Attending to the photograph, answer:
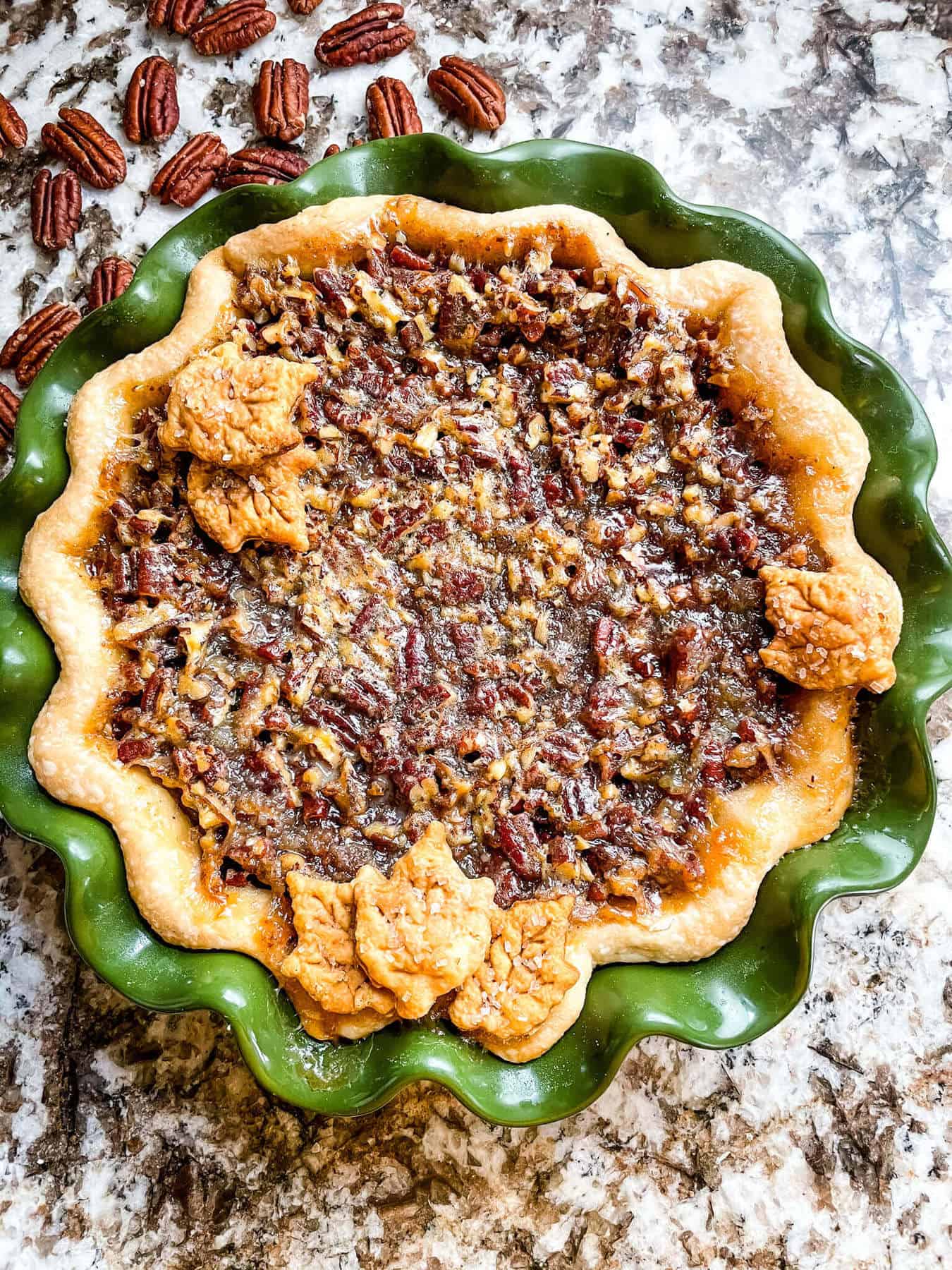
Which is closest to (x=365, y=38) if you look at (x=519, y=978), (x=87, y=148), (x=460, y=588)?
(x=87, y=148)

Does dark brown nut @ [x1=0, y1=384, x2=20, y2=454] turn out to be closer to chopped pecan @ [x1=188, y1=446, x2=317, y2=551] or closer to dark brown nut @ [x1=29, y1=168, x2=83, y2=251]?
dark brown nut @ [x1=29, y1=168, x2=83, y2=251]

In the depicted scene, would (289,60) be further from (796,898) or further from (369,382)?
(796,898)

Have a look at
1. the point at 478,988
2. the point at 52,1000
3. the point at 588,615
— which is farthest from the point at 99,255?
the point at 478,988

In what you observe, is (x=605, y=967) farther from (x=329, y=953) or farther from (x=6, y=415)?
(x=6, y=415)

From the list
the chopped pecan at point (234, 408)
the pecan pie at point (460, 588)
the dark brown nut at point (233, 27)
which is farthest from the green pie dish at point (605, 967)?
the dark brown nut at point (233, 27)

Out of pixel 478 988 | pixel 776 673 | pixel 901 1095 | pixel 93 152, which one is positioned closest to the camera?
pixel 478 988

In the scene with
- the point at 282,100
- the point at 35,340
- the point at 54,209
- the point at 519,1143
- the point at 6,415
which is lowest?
the point at 519,1143
